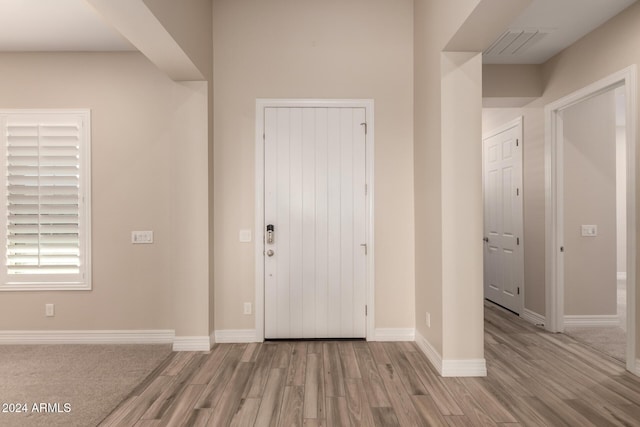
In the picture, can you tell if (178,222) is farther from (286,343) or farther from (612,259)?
(612,259)

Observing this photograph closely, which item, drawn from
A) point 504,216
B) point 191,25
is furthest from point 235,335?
point 504,216

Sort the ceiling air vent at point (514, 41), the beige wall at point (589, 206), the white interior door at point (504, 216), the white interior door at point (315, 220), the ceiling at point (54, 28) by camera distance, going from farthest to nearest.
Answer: the white interior door at point (504, 216), the beige wall at point (589, 206), the white interior door at point (315, 220), the ceiling air vent at point (514, 41), the ceiling at point (54, 28)

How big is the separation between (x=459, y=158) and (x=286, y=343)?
234cm

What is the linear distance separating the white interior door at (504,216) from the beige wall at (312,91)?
184 cm

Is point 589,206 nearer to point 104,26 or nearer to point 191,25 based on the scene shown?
point 191,25

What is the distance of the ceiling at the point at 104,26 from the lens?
10.0 feet

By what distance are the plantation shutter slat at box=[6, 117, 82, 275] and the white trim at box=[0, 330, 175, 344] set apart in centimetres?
64

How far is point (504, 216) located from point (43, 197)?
5.52 metres

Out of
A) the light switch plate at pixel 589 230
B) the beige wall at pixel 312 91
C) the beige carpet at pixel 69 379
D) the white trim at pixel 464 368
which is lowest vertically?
the beige carpet at pixel 69 379

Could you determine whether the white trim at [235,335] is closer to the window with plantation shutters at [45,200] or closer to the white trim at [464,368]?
the window with plantation shutters at [45,200]

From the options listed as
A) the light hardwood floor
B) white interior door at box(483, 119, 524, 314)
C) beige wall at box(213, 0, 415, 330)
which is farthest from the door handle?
white interior door at box(483, 119, 524, 314)

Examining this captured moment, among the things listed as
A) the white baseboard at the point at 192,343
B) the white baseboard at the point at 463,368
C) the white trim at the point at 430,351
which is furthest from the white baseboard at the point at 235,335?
the white baseboard at the point at 463,368

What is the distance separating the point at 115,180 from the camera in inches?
149

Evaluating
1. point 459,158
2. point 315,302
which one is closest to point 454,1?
point 459,158
